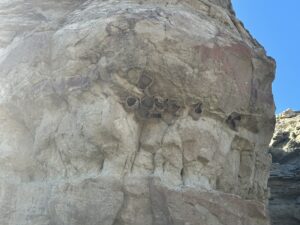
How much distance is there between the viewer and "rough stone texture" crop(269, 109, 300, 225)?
1452 cm

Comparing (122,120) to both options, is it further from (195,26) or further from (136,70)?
(195,26)

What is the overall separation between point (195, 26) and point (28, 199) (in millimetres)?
3483

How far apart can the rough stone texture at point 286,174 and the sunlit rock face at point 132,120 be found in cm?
554

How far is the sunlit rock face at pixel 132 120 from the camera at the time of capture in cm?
769

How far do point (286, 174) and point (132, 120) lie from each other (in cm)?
822

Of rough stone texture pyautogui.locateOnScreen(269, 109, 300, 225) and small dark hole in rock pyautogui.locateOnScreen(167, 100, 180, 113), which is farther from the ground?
small dark hole in rock pyautogui.locateOnScreen(167, 100, 180, 113)

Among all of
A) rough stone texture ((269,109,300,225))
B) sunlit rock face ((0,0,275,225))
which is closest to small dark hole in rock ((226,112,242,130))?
sunlit rock face ((0,0,275,225))

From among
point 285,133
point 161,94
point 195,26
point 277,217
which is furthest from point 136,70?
point 285,133

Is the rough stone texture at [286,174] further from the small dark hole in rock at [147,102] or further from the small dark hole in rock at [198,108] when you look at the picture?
→ the small dark hole in rock at [147,102]

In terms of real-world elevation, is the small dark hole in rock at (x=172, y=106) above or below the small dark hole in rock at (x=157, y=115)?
above

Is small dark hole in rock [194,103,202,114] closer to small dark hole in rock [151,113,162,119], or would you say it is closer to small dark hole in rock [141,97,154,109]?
small dark hole in rock [151,113,162,119]

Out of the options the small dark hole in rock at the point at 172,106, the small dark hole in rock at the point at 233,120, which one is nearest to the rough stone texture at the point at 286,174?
the small dark hole in rock at the point at 233,120

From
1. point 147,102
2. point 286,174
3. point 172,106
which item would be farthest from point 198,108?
point 286,174

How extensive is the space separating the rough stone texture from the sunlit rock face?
5544mm
